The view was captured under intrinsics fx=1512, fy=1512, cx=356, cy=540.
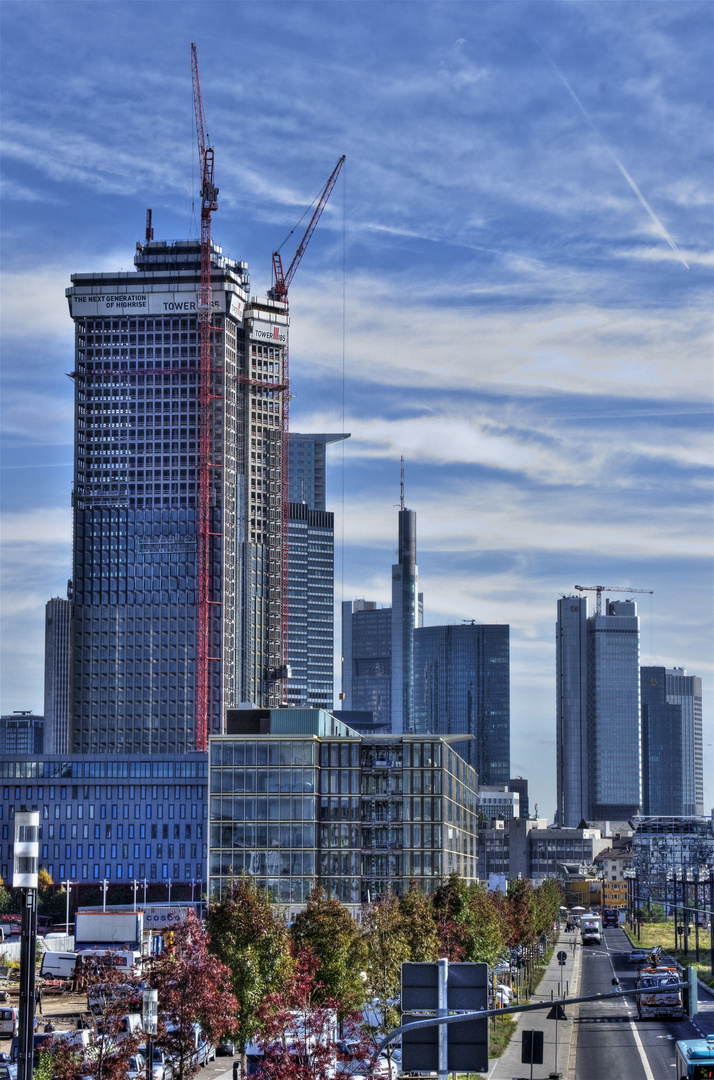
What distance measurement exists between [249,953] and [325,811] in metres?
90.5

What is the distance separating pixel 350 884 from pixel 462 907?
55.9 meters

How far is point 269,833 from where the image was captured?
512 ft

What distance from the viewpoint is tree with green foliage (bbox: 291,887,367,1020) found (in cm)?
7606

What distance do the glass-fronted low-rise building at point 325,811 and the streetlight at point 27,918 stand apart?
4795 inches

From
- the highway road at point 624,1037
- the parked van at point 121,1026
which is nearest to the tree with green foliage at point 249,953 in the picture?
the parked van at point 121,1026

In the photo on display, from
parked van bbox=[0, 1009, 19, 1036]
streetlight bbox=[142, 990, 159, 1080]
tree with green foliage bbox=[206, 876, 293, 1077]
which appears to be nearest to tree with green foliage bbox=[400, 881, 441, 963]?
tree with green foliage bbox=[206, 876, 293, 1077]

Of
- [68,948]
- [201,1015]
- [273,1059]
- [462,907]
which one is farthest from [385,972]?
[68,948]

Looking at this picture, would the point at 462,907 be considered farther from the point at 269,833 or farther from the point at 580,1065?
the point at 269,833

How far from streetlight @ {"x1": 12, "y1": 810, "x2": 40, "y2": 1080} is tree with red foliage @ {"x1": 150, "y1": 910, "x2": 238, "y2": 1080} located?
24847 millimetres

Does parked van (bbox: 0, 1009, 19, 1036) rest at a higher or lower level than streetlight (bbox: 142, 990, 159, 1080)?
lower

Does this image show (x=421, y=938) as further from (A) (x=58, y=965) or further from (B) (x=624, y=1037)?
(A) (x=58, y=965)

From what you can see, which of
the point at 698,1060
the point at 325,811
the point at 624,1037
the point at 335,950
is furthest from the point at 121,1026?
the point at 325,811

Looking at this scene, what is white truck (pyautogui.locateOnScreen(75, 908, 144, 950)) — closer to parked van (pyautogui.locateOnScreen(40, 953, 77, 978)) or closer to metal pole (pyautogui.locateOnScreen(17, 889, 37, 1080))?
parked van (pyautogui.locateOnScreen(40, 953, 77, 978))

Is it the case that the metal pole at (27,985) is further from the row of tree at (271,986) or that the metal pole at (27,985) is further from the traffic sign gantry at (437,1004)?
the row of tree at (271,986)
